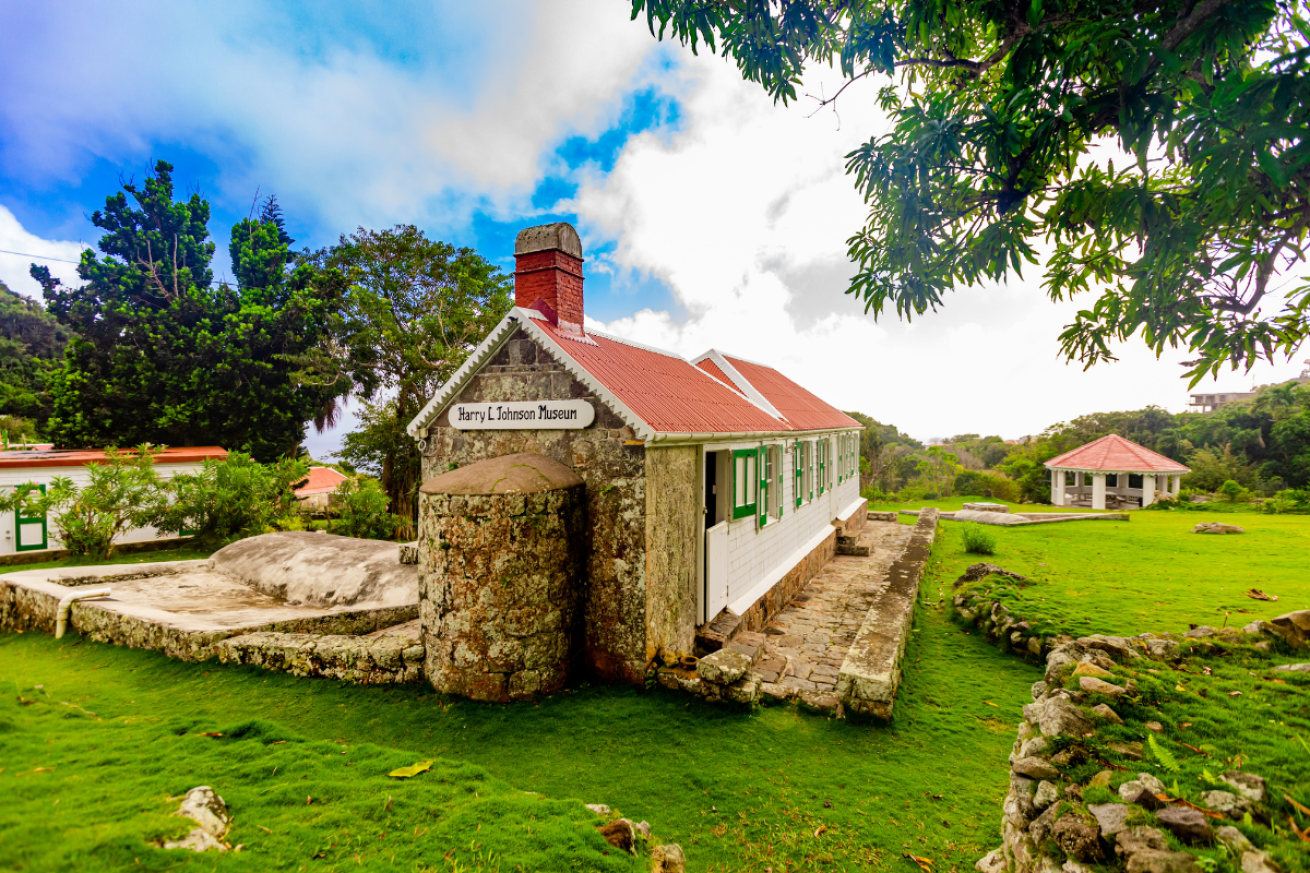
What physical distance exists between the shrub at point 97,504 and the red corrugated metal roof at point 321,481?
17.2 m

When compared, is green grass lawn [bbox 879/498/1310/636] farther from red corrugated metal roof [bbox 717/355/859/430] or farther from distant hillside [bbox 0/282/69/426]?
distant hillside [bbox 0/282/69/426]

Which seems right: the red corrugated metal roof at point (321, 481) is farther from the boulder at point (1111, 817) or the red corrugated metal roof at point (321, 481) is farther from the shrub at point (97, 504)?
the boulder at point (1111, 817)

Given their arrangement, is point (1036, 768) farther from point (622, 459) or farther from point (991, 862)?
point (622, 459)

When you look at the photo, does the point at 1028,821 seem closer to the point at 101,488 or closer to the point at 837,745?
the point at 837,745

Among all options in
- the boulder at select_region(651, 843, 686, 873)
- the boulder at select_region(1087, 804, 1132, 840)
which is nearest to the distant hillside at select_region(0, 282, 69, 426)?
the boulder at select_region(651, 843, 686, 873)

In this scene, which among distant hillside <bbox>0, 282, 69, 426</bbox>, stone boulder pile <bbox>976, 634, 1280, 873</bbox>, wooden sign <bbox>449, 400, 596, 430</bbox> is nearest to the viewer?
stone boulder pile <bbox>976, 634, 1280, 873</bbox>

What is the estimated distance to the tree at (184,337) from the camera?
23.3 meters

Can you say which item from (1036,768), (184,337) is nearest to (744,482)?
(1036,768)

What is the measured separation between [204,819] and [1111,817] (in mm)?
5260

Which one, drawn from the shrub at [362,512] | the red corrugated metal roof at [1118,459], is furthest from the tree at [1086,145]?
the red corrugated metal roof at [1118,459]

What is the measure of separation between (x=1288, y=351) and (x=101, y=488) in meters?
21.9

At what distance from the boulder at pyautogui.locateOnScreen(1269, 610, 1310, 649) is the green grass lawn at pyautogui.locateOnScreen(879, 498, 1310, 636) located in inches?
91.7

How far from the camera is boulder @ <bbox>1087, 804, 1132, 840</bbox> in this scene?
3.20m

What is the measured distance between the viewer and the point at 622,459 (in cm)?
715
